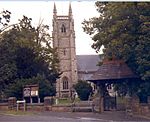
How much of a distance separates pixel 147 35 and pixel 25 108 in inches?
382

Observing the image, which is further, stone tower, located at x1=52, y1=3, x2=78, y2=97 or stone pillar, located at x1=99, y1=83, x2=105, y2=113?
stone tower, located at x1=52, y1=3, x2=78, y2=97

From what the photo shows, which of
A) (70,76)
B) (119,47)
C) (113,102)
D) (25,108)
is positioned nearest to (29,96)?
(25,108)

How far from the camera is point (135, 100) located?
23.4 metres

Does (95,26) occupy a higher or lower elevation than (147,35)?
higher

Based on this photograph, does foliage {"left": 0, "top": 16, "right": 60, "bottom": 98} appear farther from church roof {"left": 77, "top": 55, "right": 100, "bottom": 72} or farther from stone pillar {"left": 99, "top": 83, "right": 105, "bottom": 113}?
church roof {"left": 77, "top": 55, "right": 100, "bottom": 72}

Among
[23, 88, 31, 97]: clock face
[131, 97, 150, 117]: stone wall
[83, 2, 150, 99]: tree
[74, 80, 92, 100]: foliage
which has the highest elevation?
[83, 2, 150, 99]: tree

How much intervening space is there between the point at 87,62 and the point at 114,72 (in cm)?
6049

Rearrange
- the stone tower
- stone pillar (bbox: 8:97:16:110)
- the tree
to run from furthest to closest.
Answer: the stone tower
stone pillar (bbox: 8:97:16:110)
the tree

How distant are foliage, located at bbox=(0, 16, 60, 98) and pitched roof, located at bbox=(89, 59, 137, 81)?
7325mm

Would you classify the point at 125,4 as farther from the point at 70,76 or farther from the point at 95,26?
the point at 70,76

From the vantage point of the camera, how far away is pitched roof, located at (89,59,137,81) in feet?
79.7

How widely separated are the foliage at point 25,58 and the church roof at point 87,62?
3790 centimetres

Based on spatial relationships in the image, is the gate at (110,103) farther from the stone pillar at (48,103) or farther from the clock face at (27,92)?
the clock face at (27,92)

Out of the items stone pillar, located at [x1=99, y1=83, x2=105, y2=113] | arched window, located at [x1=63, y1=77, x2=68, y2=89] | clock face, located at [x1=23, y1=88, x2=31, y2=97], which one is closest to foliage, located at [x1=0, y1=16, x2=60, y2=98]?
clock face, located at [x1=23, y1=88, x2=31, y2=97]
